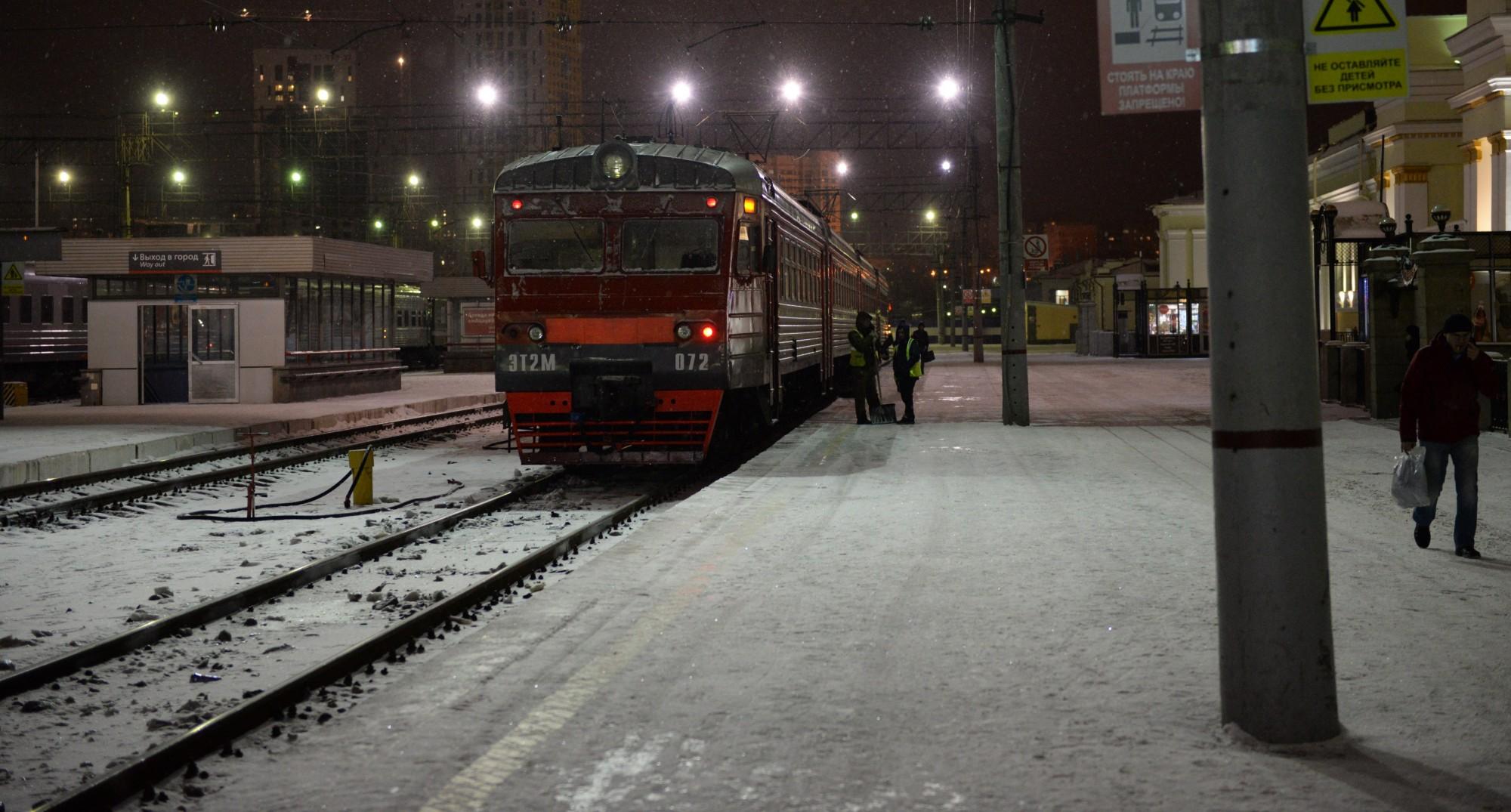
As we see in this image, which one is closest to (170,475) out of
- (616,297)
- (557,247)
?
(557,247)

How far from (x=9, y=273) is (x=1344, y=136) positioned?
48.0 m

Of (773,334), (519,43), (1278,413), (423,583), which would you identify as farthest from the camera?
(519,43)

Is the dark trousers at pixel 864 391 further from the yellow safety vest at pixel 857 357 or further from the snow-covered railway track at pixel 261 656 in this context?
the snow-covered railway track at pixel 261 656

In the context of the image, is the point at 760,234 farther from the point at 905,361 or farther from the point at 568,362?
the point at 905,361

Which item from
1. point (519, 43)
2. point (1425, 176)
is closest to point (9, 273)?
point (1425, 176)

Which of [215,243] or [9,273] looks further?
[215,243]

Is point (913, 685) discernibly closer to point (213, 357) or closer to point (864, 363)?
point (864, 363)

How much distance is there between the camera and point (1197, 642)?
6.89 metres

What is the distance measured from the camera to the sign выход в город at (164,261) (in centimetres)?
3020

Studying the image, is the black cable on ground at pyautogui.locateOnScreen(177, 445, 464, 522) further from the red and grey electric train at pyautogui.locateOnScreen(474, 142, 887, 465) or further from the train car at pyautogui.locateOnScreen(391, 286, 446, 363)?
the train car at pyautogui.locateOnScreen(391, 286, 446, 363)

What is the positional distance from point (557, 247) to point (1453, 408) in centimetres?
890

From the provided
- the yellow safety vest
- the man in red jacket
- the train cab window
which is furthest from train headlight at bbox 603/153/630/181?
the man in red jacket

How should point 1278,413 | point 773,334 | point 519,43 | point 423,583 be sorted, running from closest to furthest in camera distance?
point 1278,413, point 423,583, point 773,334, point 519,43

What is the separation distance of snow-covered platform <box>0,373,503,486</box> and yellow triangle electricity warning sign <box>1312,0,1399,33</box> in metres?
15.1
